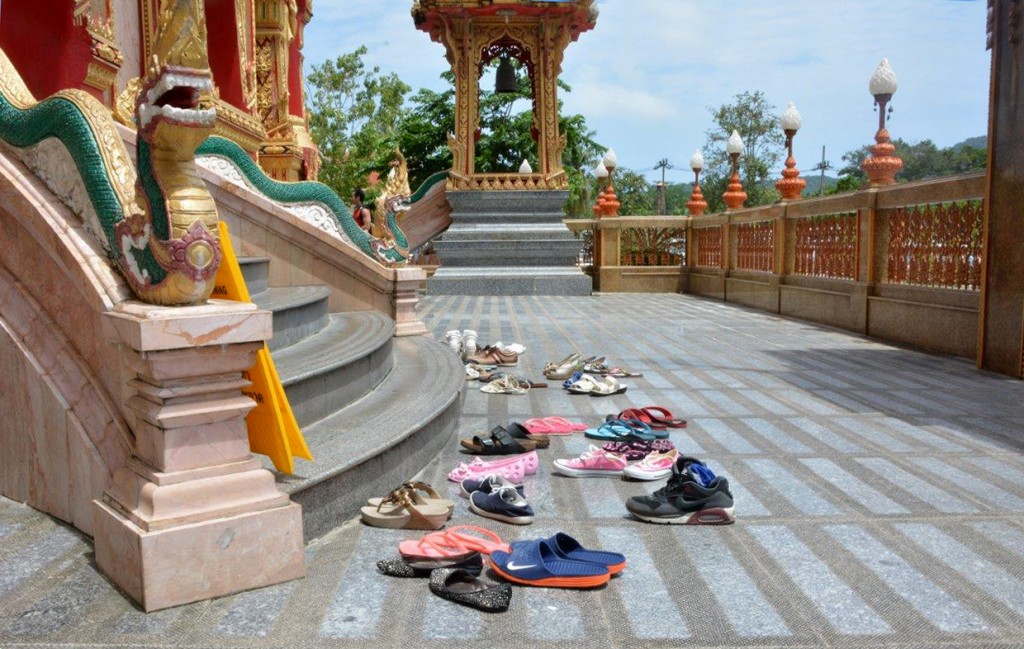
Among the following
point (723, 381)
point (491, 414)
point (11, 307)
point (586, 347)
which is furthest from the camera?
point (586, 347)

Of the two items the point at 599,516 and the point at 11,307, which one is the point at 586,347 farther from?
the point at 11,307

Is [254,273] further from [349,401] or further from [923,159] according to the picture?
[923,159]

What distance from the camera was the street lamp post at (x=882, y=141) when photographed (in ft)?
29.4

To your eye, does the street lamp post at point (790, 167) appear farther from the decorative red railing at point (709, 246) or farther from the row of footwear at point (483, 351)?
the row of footwear at point (483, 351)

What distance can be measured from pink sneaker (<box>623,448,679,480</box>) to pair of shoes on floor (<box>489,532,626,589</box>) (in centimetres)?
107

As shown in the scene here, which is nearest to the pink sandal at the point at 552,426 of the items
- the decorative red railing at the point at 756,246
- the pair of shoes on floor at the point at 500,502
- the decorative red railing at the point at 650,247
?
the pair of shoes on floor at the point at 500,502

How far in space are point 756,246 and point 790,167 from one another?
172 centimetres

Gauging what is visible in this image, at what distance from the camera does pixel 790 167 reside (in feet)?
40.1

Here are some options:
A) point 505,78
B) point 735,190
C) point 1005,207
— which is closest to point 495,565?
point 1005,207

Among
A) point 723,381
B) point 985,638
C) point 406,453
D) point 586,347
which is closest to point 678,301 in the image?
point 586,347

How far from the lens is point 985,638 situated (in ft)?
7.54

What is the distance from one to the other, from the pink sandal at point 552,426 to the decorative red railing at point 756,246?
855cm

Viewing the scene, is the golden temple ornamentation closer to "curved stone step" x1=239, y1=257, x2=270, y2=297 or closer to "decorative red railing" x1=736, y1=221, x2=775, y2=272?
"decorative red railing" x1=736, y1=221, x2=775, y2=272

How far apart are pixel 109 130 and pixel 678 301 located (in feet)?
42.8
